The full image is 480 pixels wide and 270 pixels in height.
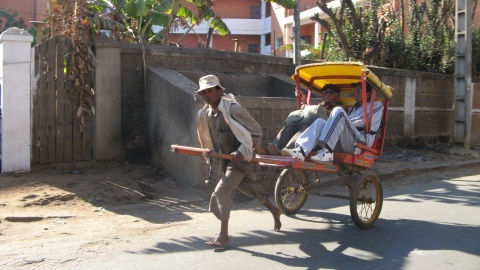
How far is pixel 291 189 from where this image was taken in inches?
263

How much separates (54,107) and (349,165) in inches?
206

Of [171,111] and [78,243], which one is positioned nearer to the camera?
[78,243]

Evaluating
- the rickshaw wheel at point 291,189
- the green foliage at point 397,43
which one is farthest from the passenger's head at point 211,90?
the green foliage at point 397,43

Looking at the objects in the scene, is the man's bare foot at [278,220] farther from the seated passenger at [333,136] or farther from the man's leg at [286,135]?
the man's leg at [286,135]

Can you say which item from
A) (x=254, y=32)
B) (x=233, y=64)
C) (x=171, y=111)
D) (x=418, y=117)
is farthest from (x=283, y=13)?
(x=171, y=111)

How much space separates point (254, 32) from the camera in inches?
1469

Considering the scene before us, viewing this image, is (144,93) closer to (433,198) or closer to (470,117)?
(433,198)

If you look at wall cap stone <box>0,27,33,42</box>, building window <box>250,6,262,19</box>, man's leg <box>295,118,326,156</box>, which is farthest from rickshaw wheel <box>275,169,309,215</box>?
building window <box>250,6,262,19</box>

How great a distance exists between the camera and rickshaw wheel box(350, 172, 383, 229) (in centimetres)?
611

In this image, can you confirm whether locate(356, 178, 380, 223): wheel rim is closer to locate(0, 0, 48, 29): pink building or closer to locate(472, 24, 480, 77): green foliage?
locate(472, 24, 480, 77): green foliage

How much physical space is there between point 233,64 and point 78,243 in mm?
6457

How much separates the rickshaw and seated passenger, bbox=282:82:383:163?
0.10 meters

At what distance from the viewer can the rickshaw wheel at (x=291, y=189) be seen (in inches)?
264

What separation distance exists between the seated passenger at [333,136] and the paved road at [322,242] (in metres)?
0.98
